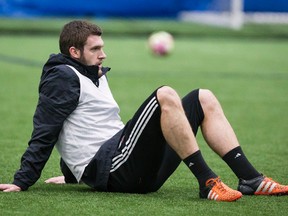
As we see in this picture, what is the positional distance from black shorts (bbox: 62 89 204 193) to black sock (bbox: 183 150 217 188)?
180 millimetres

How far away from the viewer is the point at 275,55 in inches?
806

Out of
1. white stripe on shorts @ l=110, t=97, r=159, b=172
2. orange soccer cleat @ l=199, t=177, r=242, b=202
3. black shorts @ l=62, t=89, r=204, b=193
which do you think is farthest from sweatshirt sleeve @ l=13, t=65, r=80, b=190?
orange soccer cleat @ l=199, t=177, r=242, b=202

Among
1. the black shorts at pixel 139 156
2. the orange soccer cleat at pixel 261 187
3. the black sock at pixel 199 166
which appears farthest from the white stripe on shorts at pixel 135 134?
the orange soccer cleat at pixel 261 187

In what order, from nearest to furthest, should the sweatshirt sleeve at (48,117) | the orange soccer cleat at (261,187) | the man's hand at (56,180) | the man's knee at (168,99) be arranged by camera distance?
the man's knee at (168,99) → the sweatshirt sleeve at (48,117) → the orange soccer cleat at (261,187) → the man's hand at (56,180)

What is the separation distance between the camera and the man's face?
5.79 metres

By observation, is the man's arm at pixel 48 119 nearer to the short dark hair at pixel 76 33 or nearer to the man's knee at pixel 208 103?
the short dark hair at pixel 76 33

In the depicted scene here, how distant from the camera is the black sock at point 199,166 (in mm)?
5430

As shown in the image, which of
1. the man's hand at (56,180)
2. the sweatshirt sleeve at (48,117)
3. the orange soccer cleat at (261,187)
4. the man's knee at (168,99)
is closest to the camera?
the man's knee at (168,99)

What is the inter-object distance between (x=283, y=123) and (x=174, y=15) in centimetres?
2022

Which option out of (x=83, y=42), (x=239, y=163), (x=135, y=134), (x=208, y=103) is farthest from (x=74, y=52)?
(x=239, y=163)

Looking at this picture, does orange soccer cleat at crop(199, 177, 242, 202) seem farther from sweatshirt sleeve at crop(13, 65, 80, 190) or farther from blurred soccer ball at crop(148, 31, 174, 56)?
blurred soccer ball at crop(148, 31, 174, 56)

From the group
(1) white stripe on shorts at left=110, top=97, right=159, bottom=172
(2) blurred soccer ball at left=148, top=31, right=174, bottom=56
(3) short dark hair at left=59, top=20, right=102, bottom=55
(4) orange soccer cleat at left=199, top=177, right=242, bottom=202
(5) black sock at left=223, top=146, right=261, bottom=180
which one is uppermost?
(3) short dark hair at left=59, top=20, right=102, bottom=55

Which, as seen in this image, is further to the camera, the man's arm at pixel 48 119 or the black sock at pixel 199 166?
the man's arm at pixel 48 119

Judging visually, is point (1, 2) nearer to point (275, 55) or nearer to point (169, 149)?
point (275, 55)
